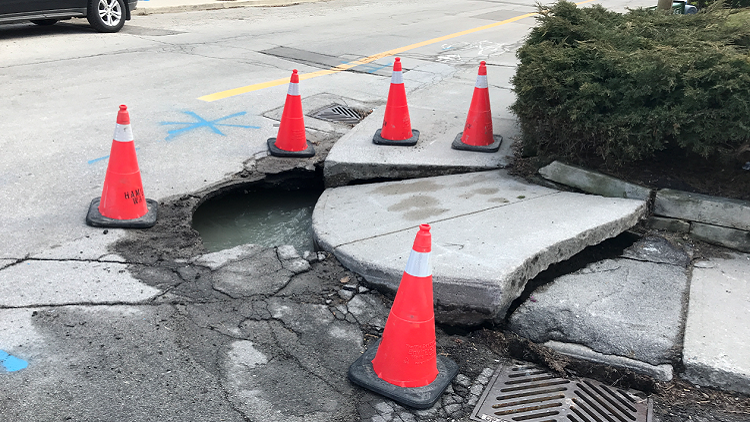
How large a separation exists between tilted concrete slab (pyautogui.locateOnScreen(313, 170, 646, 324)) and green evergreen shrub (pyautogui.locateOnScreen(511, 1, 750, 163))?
0.46 metres

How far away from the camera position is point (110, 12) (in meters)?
11.3

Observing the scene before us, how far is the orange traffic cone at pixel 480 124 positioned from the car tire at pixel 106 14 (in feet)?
26.3

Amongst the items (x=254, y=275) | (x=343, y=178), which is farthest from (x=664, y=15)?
(x=254, y=275)

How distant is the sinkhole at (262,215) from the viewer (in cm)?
484

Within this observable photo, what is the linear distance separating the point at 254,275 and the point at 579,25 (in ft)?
11.5

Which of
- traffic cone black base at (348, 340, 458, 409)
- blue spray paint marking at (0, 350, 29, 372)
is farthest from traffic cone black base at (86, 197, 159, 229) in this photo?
traffic cone black base at (348, 340, 458, 409)

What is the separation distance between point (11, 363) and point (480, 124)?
13.5ft

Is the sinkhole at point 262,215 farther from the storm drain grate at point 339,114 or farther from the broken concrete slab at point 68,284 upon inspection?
the storm drain grate at point 339,114

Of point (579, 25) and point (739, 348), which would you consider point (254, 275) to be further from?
point (579, 25)

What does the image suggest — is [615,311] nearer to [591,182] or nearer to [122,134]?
[591,182]

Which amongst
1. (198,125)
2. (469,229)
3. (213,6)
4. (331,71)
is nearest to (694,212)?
(469,229)

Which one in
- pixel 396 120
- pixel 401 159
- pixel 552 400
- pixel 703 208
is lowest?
pixel 552 400

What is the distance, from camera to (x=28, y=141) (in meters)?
5.88

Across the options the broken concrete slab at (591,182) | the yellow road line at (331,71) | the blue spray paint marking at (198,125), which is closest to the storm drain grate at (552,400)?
the broken concrete slab at (591,182)
